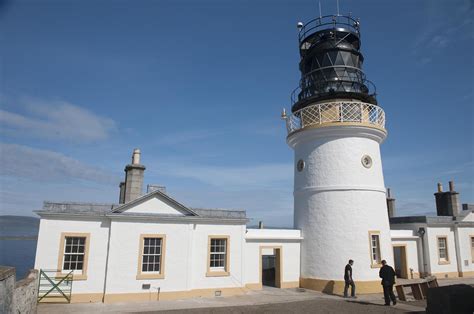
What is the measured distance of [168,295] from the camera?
13258 millimetres

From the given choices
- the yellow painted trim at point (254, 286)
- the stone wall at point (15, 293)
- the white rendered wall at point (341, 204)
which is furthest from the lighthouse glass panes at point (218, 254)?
the stone wall at point (15, 293)

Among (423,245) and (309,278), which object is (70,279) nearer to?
(309,278)

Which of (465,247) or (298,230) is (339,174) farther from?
(465,247)

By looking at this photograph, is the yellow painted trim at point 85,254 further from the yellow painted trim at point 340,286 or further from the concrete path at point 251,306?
the yellow painted trim at point 340,286

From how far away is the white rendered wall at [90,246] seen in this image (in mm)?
12328

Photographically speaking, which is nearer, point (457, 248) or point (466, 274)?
point (466, 274)

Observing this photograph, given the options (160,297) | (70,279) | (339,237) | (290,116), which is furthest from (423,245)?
(70,279)

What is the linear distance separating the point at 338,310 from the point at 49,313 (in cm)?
967

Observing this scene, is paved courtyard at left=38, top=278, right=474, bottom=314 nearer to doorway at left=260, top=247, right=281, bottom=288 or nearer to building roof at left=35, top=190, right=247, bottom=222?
doorway at left=260, top=247, right=281, bottom=288

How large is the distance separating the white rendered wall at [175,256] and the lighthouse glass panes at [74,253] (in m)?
1.13

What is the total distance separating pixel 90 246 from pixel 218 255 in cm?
541

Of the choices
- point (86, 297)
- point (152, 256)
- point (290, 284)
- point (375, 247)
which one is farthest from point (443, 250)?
point (86, 297)

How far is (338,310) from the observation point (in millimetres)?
11008

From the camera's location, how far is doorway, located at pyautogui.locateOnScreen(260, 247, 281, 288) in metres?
16.1
